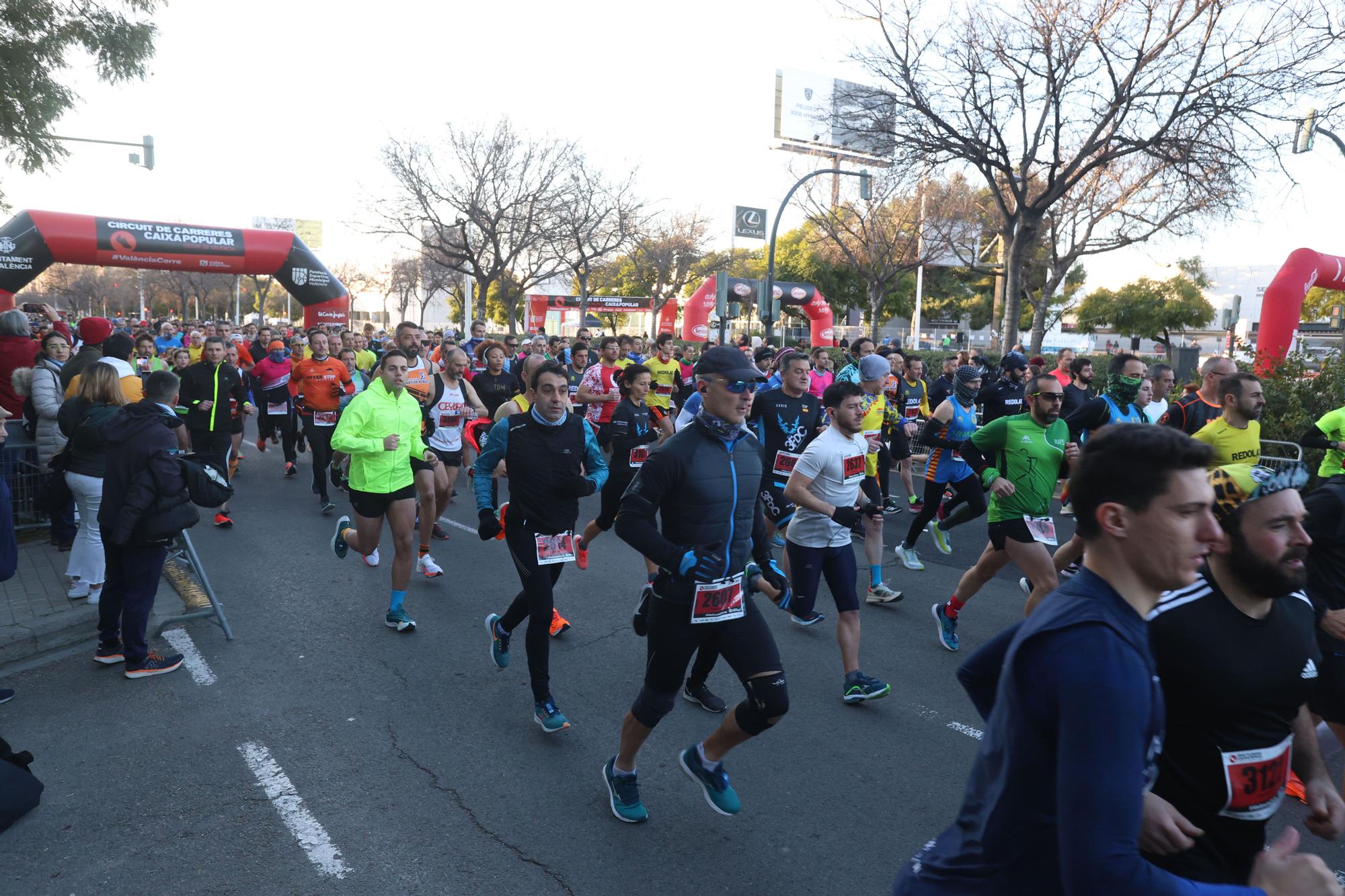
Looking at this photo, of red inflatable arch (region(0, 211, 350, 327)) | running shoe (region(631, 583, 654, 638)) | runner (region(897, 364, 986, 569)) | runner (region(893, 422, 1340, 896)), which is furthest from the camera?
red inflatable arch (region(0, 211, 350, 327))

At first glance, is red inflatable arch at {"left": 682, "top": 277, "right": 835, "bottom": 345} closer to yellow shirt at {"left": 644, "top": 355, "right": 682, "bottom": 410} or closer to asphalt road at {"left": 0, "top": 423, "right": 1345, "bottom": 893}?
yellow shirt at {"left": 644, "top": 355, "right": 682, "bottom": 410}

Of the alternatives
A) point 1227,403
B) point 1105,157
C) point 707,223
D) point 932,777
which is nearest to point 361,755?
point 932,777

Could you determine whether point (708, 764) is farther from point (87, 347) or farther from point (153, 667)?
point (87, 347)

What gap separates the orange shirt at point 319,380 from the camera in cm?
997

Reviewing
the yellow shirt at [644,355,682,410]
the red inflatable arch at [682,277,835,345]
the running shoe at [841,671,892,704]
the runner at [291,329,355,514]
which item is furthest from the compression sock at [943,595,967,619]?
Answer: the red inflatable arch at [682,277,835,345]

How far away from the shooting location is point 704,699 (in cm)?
484

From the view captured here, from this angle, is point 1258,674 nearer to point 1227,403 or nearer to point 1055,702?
point 1055,702

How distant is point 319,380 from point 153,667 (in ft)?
17.8

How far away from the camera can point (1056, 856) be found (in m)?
1.54

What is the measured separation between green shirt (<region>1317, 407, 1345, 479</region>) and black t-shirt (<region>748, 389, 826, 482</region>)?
354 cm

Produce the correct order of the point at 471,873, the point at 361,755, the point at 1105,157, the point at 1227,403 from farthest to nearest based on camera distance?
the point at 1105,157
the point at 1227,403
the point at 361,755
the point at 471,873

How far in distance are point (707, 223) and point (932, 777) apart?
1860 inches

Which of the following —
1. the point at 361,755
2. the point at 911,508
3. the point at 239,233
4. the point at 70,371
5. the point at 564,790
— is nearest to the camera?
the point at 564,790

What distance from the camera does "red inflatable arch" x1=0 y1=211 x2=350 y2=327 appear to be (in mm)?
20625
